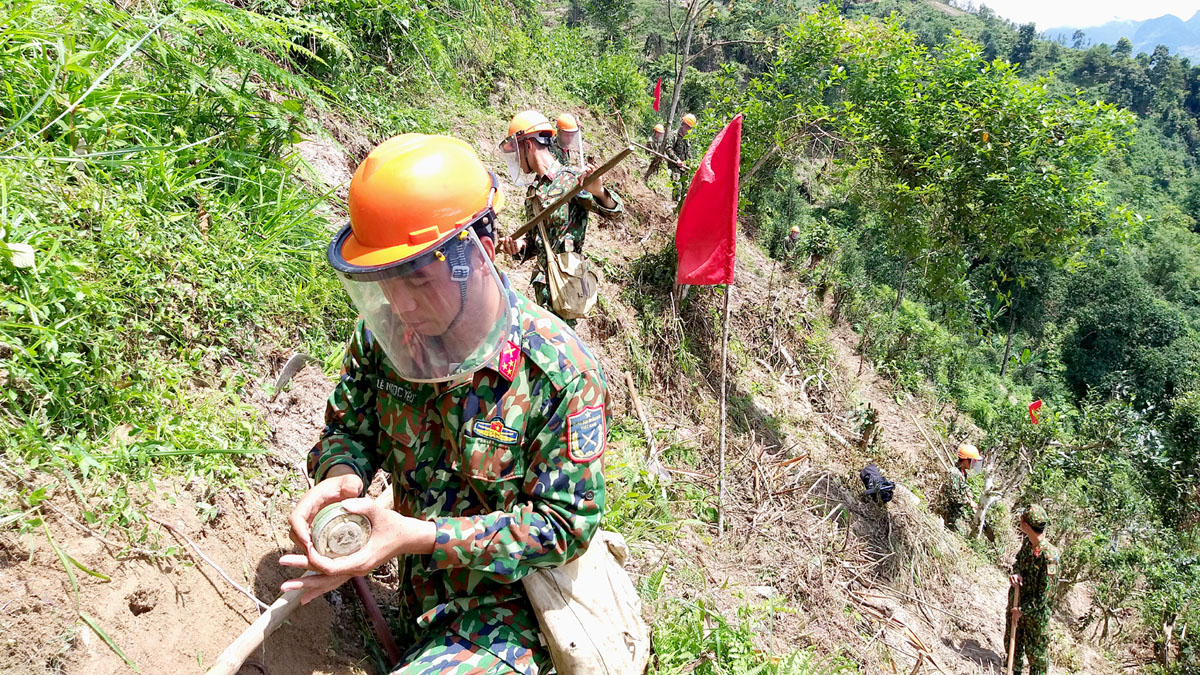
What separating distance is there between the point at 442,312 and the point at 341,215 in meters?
3.02

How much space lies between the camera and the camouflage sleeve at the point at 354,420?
1808 millimetres

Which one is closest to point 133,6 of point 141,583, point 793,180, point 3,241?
point 3,241

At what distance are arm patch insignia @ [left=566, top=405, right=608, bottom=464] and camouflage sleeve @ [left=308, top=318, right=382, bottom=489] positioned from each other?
0.62 m

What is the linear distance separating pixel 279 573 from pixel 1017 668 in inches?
280

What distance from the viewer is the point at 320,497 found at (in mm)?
1666

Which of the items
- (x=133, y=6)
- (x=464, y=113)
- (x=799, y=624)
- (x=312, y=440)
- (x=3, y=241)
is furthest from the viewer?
(x=464, y=113)

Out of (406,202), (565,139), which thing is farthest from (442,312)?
(565,139)

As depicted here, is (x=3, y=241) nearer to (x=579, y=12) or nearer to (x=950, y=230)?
(x=950, y=230)

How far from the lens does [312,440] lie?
9.12 feet

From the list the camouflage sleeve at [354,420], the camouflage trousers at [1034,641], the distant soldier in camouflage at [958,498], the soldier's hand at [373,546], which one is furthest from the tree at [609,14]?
the soldier's hand at [373,546]

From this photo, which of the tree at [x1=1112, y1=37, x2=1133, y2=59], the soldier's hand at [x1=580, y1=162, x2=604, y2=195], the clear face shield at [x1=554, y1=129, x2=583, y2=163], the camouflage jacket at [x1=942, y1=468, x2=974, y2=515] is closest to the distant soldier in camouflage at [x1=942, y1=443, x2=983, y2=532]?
the camouflage jacket at [x1=942, y1=468, x2=974, y2=515]

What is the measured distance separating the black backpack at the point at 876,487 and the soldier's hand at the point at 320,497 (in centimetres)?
685

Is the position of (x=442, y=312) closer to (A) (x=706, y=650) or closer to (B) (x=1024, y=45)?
(A) (x=706, y=650)

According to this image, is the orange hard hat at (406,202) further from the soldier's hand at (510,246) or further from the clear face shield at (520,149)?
the clear face shield at (520,149)
